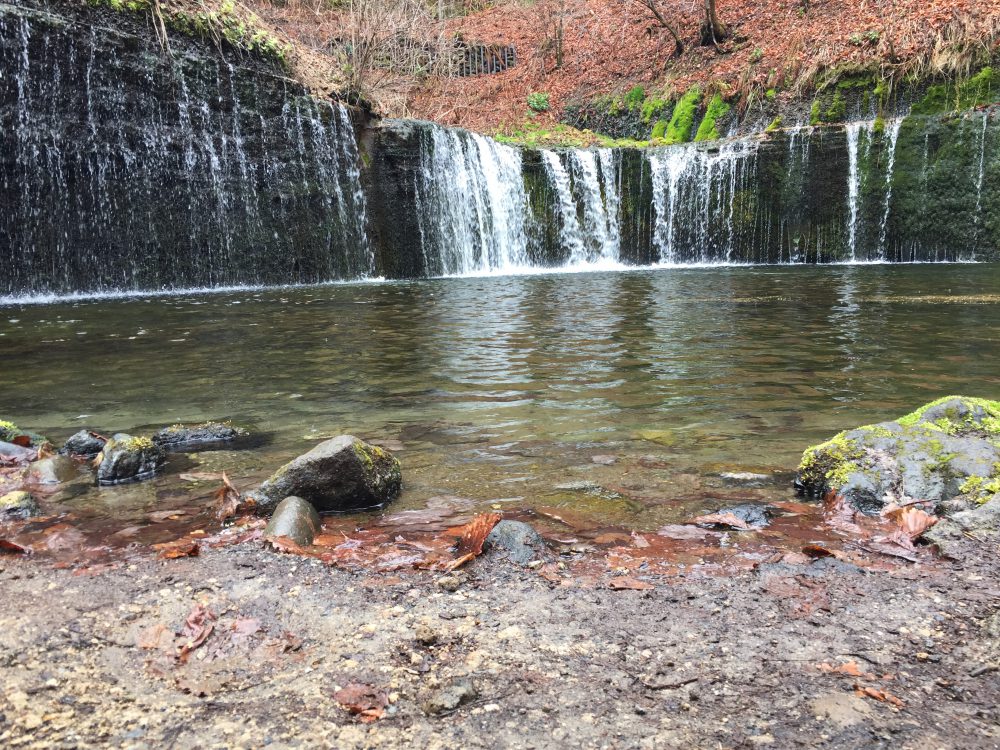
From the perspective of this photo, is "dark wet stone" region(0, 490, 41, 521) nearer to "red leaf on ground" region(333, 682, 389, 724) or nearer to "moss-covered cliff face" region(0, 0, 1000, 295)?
"red leaf on ground" region(333, 682, 389, 724)

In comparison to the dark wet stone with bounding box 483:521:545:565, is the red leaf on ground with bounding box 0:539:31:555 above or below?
above

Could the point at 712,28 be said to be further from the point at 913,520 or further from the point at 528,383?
the point at 913,520

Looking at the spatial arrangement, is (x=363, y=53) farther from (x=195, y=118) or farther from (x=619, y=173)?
(x=619, y=173)

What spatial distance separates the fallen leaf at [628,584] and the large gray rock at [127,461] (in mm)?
2703

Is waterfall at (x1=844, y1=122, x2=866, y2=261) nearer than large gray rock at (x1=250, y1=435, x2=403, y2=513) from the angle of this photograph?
No

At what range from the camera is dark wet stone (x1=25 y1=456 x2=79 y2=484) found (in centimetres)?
376

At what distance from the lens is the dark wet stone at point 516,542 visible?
8.77ft

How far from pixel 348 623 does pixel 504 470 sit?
174cm

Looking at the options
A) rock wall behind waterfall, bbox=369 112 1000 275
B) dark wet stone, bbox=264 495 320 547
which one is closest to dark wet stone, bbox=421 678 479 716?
dark wet stone, bbox=264 495 320 547

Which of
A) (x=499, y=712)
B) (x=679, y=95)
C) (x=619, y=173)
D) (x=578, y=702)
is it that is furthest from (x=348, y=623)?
(x=679, y=95)

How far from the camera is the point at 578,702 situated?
1.74m

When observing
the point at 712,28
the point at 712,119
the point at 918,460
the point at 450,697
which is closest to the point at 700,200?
the point at 712,119

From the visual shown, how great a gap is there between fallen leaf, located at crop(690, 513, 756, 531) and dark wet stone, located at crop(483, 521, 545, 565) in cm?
71

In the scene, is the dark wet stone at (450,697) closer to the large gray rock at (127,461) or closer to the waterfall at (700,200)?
the large gray rock at (127,461)
